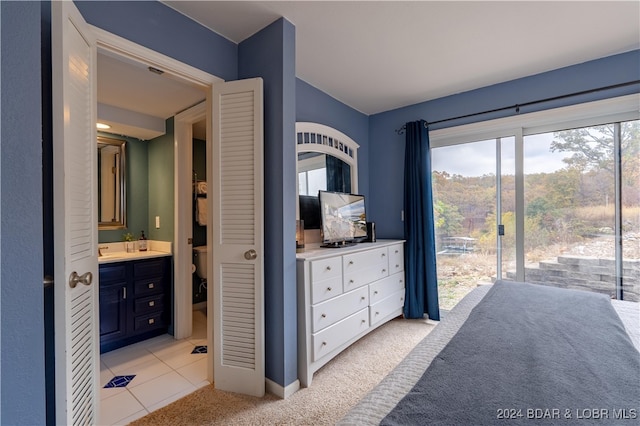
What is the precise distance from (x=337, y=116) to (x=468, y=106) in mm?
1413

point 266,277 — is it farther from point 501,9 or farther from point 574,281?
point 574,281

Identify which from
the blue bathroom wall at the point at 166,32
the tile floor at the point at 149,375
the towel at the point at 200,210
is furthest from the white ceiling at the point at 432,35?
the tile floor at the point at 149,375

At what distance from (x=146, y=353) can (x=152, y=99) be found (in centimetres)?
234

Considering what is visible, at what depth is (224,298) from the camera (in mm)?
1962

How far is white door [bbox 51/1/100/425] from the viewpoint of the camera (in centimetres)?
→ 110

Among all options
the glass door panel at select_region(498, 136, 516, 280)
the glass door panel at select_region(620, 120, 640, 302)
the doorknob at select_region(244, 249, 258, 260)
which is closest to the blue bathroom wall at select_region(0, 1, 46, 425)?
the doorknob at select_region(244, 249, 258, 260)

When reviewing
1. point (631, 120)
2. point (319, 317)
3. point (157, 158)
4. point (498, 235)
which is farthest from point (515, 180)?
point (157, 158)

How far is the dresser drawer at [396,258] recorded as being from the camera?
118 inches

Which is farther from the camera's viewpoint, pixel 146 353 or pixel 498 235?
pixel 498 235

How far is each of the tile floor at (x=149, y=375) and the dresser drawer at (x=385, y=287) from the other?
1.57 metres

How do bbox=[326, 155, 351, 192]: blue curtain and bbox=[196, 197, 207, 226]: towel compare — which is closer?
bbox=[326, 155, 351, 192]: blue curtain

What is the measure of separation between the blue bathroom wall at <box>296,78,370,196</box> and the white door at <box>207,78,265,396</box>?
0.81m

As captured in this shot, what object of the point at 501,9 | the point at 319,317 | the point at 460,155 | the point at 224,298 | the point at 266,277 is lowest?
the point at 319,317

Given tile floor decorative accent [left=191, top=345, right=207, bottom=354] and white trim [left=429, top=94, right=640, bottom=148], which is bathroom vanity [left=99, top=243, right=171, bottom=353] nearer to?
tile floor decorative accent [left=191, top=345, right=207, bottom=354]
